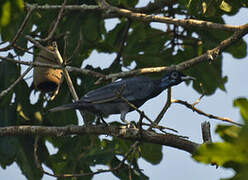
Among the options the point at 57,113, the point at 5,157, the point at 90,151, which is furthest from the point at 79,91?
the point at 5,157

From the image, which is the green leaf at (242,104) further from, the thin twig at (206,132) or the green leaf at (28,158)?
the green leaf at (28,158)

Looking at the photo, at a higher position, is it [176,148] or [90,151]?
[176,148]

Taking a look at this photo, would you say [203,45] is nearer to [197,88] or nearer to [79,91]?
[197,88]

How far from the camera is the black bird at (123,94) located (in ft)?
16.8

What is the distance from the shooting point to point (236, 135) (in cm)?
171

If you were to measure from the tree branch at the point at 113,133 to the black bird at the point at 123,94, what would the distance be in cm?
53

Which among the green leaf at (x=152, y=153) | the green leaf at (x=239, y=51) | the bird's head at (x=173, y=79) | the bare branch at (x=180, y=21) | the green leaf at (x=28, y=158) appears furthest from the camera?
the green leaf at (x=239, y=51)

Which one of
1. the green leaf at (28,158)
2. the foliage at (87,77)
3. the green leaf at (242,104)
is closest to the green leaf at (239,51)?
the foliage at (87,77)

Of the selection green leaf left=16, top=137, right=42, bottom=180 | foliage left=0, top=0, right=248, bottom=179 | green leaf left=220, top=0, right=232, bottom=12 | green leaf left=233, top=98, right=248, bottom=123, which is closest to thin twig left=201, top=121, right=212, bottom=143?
foliage left=0, top=0, right=248, bottom=179

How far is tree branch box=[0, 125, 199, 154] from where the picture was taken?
13.2 feet

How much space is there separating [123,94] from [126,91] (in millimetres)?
56

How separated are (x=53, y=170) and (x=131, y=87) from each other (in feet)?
4.70

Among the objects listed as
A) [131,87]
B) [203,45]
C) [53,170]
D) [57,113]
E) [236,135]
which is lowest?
[53,170]

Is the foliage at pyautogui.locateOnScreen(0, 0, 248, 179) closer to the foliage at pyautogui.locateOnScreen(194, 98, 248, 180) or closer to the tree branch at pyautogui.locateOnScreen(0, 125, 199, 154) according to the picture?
the tree branch at pyautogui.locateOnScreen(0, 125, 199, 154)
